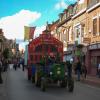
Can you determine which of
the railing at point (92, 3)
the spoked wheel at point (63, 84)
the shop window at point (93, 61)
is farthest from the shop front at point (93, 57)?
the spoked wheel at point (63, 84)

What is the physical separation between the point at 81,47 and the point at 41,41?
2422 cm

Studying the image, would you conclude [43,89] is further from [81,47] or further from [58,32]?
[58,32]

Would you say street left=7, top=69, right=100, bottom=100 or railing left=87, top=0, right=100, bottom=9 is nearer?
street left=7, top=69, right=100, bottom=100

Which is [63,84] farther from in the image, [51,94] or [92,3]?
[92,3]

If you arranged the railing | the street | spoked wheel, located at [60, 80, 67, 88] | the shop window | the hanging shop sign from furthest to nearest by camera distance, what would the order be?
the railing < the shop window < the hanging shop sign < spoked wheel, located at [60, 80, 67, 88] < the street

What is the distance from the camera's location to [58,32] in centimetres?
7619

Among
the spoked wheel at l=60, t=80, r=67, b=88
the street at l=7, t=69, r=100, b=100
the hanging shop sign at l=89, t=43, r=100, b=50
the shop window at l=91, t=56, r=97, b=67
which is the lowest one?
the street at l=7, t=69, r=100, b=100

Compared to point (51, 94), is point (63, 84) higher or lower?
higher

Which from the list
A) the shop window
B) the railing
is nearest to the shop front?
the shop window

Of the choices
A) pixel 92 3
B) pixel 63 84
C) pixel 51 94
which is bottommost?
pixel 51 94

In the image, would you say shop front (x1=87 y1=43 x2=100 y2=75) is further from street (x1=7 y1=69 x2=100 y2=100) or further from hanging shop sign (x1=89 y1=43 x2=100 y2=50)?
street (x1=7 y1=69 x2=100 y2=100)

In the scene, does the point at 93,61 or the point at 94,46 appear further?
the point at 93,61

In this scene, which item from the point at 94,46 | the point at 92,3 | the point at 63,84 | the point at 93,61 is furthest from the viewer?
the point at 92,3

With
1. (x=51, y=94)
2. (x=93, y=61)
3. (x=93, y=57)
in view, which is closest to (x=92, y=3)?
(x=93, y=57)
